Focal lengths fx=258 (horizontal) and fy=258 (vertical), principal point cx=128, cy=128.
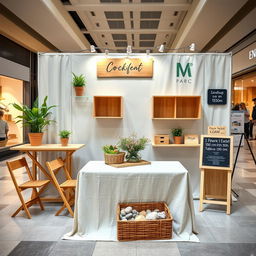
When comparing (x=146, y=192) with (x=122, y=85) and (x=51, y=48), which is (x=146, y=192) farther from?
(x=51, y=48)

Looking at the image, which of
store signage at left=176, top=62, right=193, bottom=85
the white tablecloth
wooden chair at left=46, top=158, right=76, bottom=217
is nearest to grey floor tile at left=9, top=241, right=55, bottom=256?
the white tablecloth

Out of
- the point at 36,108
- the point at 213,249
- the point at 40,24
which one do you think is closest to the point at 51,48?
the point at 40,24

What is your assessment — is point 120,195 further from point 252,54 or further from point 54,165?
point 252,54

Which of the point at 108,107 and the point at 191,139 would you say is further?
the point at 108,107

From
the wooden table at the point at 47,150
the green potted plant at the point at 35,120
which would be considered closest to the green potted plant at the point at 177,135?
the wooden table at the point at 47,150

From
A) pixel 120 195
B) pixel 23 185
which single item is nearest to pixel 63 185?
pixel 23 185

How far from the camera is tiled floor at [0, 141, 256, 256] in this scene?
276cm

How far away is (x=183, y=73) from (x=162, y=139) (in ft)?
3.94

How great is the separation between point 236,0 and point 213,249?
5479mm

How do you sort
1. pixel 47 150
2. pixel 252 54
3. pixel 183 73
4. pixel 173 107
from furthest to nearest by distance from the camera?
pixel 252 54 < pixel 173 107 < pixel 183 73 < pixel 47 150

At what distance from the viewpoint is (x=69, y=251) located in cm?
276

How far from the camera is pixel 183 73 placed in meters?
4.47

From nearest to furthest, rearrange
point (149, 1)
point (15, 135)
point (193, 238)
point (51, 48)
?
point (193, 238) < point (149, 1) < point (15, 135) < point (51, 48)

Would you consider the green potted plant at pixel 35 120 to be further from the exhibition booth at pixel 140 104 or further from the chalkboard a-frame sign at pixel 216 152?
the chalkboard a-frame sign at pixel 216 152
